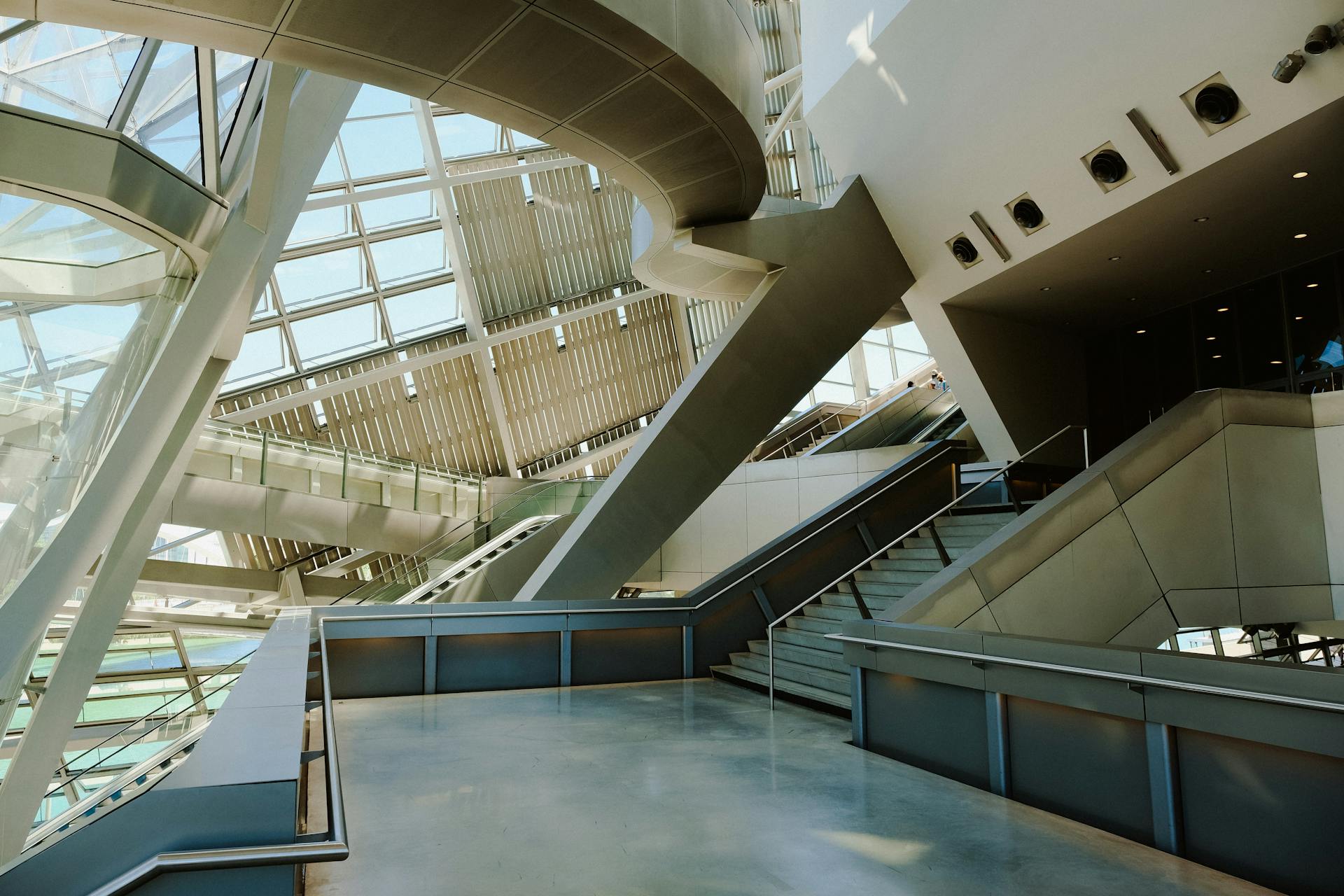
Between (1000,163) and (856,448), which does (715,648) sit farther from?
(856,448)

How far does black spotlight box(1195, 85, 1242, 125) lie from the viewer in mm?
9266

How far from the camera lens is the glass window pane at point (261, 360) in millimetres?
24891

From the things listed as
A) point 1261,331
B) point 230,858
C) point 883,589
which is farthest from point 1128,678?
point 1261,331

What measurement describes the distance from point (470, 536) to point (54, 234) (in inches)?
442

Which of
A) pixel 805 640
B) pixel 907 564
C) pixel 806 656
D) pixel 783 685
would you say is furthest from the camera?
pixel 907 564

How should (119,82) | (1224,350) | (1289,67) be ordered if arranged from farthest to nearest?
(1224,350), (1289,67), (119,82)

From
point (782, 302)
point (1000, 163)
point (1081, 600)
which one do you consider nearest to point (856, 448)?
point (782, 302)

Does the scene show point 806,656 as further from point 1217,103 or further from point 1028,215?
point 1217,103

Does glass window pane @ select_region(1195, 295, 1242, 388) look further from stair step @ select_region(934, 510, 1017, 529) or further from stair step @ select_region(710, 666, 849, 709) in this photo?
stair step @ select_region(710, 666, 849, 709)

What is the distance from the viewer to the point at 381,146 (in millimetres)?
25703

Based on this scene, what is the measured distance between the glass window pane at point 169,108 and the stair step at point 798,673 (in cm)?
829

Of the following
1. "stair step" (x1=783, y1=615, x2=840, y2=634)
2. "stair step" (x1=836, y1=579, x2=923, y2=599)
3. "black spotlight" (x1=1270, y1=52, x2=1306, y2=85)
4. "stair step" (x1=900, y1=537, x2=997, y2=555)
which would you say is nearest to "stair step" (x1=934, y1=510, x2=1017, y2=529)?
"stair step" (x1=900, y1=537, x2=997, y2=555)

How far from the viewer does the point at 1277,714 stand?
4.37m

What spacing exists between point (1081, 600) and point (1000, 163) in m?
6.10
